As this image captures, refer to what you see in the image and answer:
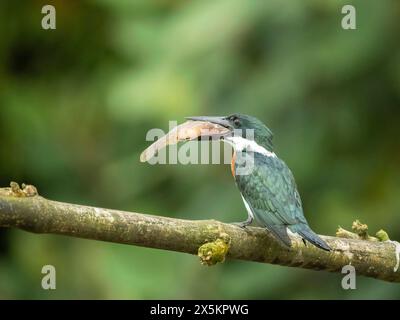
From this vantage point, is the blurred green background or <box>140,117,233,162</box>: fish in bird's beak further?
the blurred green background

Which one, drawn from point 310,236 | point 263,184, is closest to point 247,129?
point 263,184

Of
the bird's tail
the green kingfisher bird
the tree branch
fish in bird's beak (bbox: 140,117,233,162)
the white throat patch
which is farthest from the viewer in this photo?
the white throat patch

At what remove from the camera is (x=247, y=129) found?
5.20 meters

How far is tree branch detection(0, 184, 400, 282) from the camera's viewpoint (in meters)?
3.56

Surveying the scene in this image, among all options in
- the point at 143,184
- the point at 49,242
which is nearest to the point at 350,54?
the point at 143,184

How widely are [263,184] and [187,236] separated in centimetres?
101

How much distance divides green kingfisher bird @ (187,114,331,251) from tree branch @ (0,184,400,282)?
3.6 inches

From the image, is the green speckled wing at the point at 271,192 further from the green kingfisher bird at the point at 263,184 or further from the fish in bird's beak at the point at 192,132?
the fish in bird's beak at the point at 192,132

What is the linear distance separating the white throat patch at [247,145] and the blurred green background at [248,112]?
1.01 meters

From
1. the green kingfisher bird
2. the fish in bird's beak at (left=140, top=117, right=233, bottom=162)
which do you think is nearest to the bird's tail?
the green kingfisher bird

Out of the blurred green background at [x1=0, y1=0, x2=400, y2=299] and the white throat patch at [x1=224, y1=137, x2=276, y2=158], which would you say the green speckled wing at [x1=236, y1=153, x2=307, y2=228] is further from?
the blurred green background at [x1=0, y1=0, x2=400, y2=299]

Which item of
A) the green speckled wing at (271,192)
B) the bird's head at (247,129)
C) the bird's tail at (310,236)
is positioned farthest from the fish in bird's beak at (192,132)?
the bird's tail at (310,236)

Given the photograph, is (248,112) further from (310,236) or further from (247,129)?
(310,236)

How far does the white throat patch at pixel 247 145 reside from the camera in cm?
510
